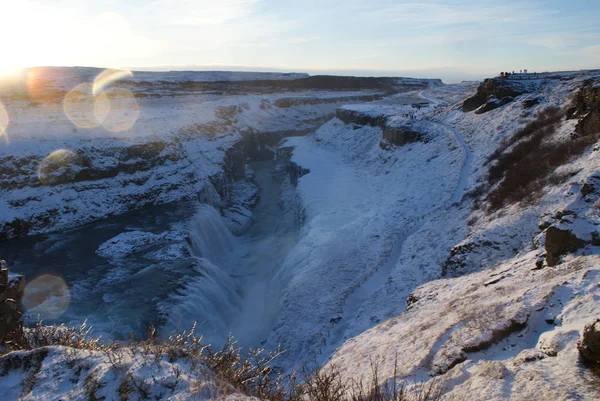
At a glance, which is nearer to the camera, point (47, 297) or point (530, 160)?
point (47, 297)

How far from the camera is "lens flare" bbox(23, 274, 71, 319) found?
66.8ft

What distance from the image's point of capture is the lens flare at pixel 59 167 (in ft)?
111

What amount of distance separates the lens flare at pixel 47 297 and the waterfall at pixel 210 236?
344 inches

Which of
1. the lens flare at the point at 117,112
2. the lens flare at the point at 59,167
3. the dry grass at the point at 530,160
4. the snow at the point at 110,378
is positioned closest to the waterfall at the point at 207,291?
the snow at the point at 110,378

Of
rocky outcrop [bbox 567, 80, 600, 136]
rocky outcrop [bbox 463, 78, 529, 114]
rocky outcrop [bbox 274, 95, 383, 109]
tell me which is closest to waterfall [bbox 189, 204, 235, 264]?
rocky outcrop [bbox 567, 80, 600, 136]

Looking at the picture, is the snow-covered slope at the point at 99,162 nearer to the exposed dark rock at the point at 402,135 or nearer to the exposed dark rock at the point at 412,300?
the exposed dark rock at the point at 402,135

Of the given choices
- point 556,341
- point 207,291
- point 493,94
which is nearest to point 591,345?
point 556,341

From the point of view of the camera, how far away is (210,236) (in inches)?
1321

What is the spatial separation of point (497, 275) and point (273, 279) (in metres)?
16.3

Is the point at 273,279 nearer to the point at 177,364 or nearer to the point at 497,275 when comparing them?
the point at 497,275

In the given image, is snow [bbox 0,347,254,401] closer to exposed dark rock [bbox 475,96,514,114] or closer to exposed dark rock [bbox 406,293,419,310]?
exposed dark rock [bbox 406,293,419,310]

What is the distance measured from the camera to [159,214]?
35156mm

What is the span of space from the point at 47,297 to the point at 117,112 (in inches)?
1455

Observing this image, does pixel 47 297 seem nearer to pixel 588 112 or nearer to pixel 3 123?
pixel 3 123
